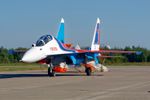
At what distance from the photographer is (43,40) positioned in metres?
35.5

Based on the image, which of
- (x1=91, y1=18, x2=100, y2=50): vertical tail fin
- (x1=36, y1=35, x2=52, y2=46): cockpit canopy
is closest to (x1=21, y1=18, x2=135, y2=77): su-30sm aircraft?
(x1=36, y1=35, x2=52, y2=46): cockpit canopy

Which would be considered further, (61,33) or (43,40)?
(61,33)

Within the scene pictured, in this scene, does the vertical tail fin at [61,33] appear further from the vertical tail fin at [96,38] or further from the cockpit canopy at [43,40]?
the vertical tail fin at [96,38]

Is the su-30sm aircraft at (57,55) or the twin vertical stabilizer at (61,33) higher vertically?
the twin vertical stabilizer at (61,33)

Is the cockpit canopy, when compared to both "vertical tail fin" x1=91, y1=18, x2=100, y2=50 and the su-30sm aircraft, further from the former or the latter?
"vertical tail fin" x1=91, y1=18, x2=100, y2=50

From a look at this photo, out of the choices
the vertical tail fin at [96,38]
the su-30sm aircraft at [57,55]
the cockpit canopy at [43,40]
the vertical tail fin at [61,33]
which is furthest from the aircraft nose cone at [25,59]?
the vertical tail fin at [96,38]

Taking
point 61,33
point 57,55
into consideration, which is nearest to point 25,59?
point 57,55

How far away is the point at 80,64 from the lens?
39219mm

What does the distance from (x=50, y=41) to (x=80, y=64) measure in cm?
427

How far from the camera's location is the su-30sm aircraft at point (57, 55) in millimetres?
34594

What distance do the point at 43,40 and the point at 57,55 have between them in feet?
5.93

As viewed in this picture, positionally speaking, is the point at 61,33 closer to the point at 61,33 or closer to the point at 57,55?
the point at 61,33

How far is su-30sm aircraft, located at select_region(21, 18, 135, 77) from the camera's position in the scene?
3459 centimetres

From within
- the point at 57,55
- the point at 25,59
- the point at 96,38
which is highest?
the point at 96,38
